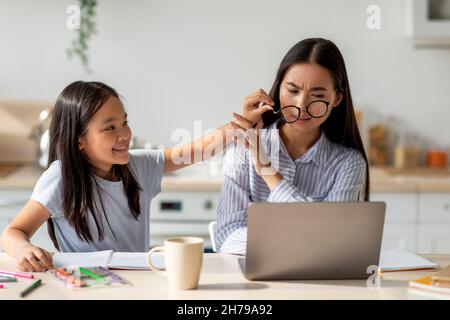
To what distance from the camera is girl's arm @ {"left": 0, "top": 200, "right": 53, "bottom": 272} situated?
1.64 m

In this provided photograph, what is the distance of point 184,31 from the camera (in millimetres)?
3688

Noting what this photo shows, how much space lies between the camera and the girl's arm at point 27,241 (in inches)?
64.5

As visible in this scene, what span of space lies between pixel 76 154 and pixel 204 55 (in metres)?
1.87

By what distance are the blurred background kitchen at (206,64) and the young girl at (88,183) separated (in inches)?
61.4

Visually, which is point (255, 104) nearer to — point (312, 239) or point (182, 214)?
point (312, 239)

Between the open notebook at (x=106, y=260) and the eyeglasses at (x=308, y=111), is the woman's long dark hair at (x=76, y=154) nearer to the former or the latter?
the open notebook at (x=106, y=260)

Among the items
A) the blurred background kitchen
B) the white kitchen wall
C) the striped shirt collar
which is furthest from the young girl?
the white kitchen wall

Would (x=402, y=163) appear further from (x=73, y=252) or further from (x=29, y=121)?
(x=73, y=252)

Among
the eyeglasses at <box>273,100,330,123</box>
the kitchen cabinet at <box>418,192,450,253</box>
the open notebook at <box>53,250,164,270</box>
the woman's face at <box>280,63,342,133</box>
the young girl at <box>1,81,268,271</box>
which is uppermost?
the woman's face at <box>280,63,342,133</box>

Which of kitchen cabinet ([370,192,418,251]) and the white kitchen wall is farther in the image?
the white kitchen wall

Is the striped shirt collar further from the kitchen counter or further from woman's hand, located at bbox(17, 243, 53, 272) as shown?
the kitchen counter

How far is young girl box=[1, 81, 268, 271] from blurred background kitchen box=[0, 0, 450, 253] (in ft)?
5.12
